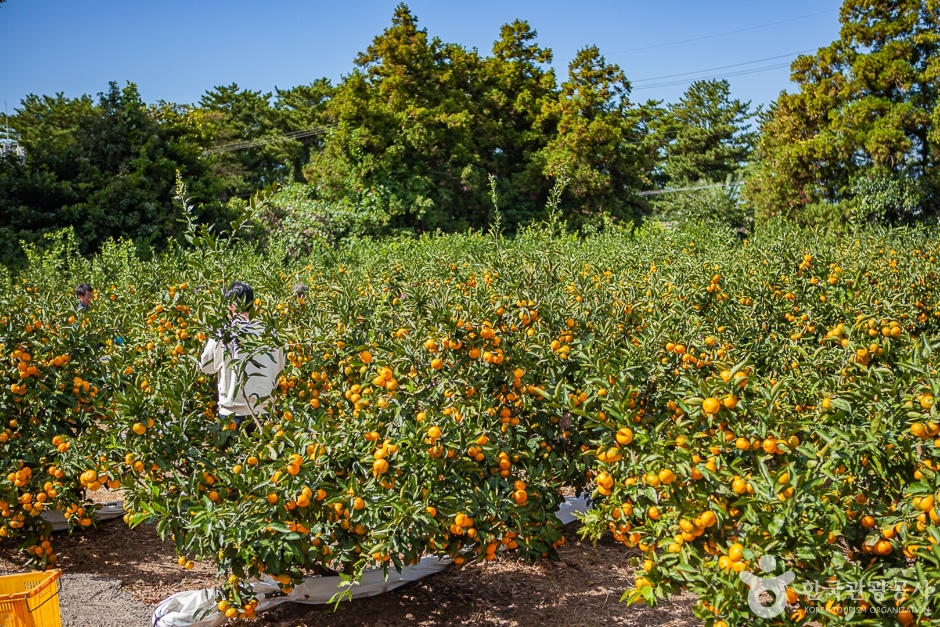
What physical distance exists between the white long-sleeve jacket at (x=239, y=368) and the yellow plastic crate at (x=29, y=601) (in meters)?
0.85

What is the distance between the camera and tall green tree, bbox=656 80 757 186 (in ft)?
88.5

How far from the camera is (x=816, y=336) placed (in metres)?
3.85

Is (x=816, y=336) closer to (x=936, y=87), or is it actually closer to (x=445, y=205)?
(x=936, y=87)

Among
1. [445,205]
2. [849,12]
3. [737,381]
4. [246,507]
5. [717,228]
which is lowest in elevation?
[246,507]

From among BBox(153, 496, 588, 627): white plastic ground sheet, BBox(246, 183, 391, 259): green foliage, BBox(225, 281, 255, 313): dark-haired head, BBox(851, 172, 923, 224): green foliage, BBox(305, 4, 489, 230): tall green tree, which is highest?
BBox(305, 4, 489, 230): tall green tree

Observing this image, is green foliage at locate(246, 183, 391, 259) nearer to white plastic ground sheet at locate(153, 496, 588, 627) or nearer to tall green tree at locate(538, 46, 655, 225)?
tall green tree at locate(538, 46, 655, 225)

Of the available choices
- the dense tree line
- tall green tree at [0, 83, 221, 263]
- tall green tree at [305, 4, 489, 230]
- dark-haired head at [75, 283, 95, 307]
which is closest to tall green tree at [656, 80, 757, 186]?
the dense tree line

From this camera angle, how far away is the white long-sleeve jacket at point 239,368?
2.89 m

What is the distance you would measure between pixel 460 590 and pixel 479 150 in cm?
1773

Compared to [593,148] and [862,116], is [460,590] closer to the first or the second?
[862,116]

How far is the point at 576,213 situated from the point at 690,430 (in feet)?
59.1

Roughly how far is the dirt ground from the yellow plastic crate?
0.59m

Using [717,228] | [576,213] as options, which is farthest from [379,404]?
[576,213]

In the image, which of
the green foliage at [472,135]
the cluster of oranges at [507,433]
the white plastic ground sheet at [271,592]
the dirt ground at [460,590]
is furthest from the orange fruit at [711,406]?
the green foliage at [472,135]
